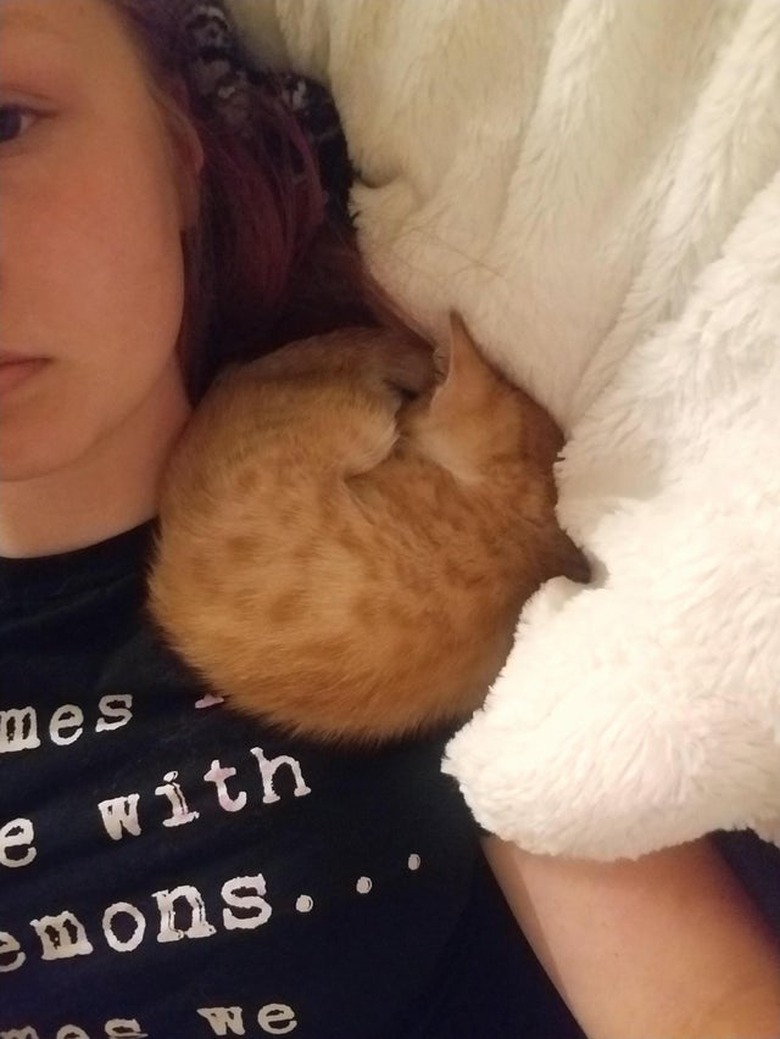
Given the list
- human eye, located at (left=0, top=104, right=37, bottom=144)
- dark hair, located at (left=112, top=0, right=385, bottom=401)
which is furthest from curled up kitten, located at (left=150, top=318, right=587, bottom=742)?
human eye, located at (left=0, top=104, right=37, bottom=144)

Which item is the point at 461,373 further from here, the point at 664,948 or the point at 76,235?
the point at 664,948

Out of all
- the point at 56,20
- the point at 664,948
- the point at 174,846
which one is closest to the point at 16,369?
the point at 56,20

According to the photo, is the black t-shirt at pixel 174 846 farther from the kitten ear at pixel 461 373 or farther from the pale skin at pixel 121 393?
the kitten ear at pixel 461 373

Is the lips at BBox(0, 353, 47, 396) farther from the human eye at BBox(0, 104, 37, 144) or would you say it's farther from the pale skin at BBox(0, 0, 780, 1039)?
the human eye at BBox(0, 104, 37, 144)

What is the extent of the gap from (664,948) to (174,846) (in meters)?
0.37

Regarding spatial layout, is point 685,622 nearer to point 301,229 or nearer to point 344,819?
point 344,819

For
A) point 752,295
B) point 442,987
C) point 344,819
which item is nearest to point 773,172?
point 752,295

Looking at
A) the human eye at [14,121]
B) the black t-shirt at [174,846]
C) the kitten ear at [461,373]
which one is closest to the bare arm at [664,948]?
the black t-shirt at [174,846]

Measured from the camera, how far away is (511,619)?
0.75 m

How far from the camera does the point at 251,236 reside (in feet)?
2.76

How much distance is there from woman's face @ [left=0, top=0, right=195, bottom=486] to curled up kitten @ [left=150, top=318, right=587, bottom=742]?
111 mm

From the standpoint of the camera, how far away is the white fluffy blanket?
59 centimetres

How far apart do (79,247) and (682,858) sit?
610mm

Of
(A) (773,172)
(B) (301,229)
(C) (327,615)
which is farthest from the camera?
(B) (301,229)
